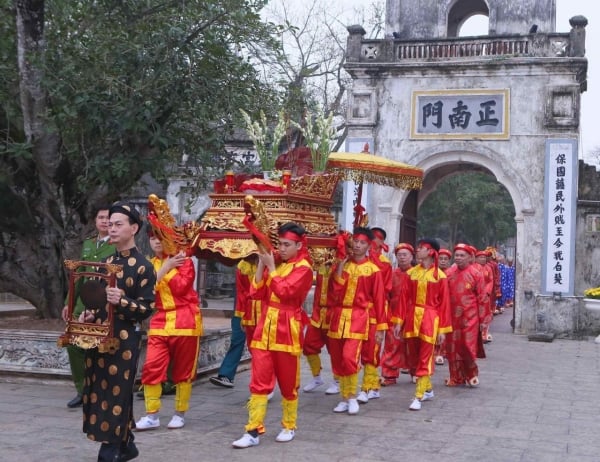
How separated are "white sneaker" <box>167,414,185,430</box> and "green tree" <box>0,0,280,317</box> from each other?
2785mm

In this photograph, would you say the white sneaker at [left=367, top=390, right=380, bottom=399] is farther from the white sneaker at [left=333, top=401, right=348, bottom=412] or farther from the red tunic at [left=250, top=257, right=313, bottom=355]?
the red tunic at [left=250, top=257, right=313, bottom=355]

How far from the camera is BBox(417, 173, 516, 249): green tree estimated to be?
26.8 metres

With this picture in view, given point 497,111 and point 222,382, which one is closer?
point 222,382

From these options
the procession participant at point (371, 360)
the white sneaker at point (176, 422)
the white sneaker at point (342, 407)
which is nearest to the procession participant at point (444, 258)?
the procession participant at point (371, 360)

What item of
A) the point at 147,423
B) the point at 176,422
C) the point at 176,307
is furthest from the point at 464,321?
the point at 147,423

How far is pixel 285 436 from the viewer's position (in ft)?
18.3

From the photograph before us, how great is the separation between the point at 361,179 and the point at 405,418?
2.52 meters

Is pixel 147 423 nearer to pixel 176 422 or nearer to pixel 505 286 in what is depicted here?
pixel 176 422

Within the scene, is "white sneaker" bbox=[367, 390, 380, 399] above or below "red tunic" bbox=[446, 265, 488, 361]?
below

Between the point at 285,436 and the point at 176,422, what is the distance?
0.96m

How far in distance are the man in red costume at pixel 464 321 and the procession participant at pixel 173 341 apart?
3432 mm

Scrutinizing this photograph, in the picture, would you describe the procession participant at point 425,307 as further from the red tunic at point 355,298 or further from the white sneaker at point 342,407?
the white sneaker at point 342,407

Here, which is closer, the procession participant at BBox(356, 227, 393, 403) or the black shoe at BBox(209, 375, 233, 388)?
the procession participant at BBox(356, 227, 393, 403)

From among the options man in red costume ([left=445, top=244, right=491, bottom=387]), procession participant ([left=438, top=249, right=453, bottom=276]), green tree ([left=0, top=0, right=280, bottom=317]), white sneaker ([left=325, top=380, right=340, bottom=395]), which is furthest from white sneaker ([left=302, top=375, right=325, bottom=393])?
green tree ([left=0, top=0, right=280, bottom=317])
